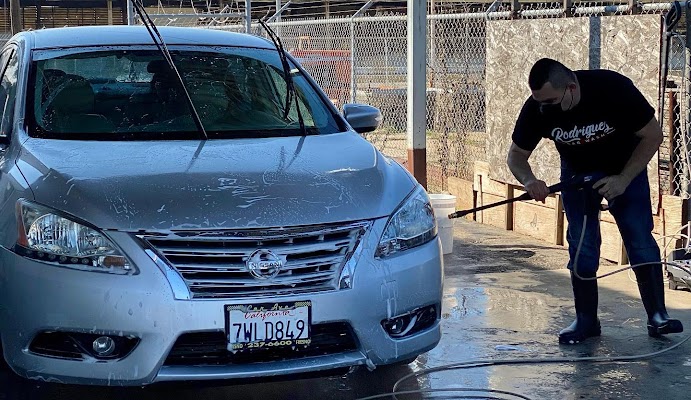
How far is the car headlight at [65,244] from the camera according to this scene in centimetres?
399

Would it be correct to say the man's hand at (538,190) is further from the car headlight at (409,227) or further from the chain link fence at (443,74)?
the chain link fence at (443,74)

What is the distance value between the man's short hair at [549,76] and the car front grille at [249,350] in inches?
69.1

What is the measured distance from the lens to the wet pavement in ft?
16.0

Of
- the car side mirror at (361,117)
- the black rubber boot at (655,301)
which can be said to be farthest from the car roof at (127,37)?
the black rubber boot at (655,301)

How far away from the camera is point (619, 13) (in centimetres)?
797

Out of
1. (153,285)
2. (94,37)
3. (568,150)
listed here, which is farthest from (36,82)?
(568,150)

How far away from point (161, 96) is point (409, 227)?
1.63 m

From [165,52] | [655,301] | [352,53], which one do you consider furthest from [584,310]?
[352,53]

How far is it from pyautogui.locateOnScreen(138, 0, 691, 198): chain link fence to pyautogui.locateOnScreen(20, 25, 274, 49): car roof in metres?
2.74

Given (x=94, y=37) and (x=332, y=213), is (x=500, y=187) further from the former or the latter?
(x=332, y=213)

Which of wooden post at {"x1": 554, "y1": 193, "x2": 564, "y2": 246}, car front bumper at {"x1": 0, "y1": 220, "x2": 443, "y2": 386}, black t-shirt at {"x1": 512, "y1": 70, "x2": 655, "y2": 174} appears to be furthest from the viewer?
wooden post at {"x1": 554, "y1": 193, "x2": 564, "y2": 246}

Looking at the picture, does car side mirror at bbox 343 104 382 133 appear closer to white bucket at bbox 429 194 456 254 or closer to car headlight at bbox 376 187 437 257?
car headlight at bbox 376 187 437 257

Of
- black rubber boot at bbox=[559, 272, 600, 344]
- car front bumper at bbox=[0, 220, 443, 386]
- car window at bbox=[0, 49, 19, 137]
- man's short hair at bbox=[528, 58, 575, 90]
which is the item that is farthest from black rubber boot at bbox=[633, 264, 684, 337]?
car window at bbox=[0, 49, 19, 137]

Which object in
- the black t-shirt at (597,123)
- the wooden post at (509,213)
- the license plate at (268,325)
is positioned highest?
the black t-shirt at (597,123)
